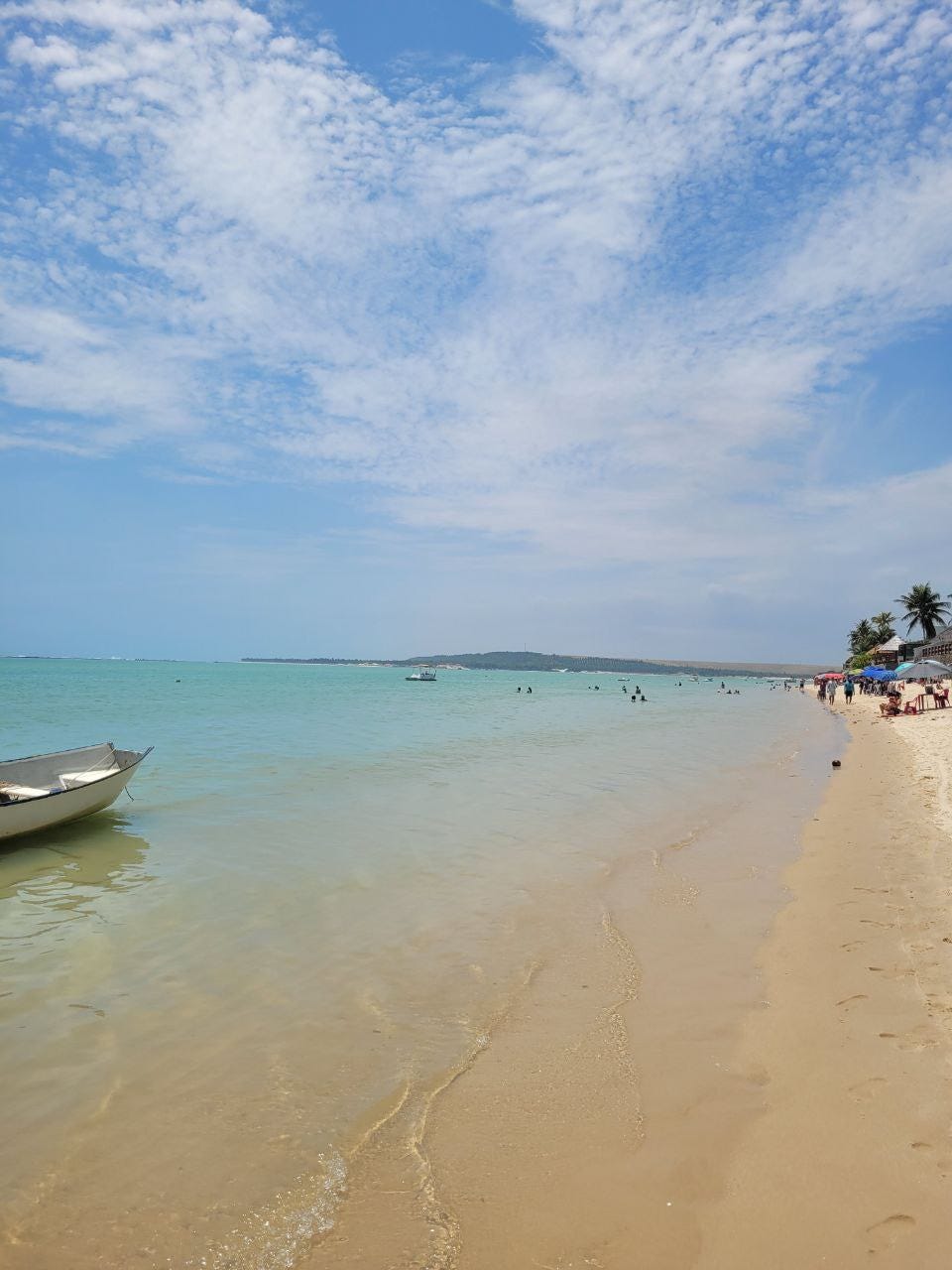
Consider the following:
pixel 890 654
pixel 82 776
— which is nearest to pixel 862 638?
pixel 890 654

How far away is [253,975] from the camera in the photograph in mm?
6934

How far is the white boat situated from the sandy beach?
10.9 m

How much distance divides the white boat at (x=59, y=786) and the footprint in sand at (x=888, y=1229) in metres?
12.0

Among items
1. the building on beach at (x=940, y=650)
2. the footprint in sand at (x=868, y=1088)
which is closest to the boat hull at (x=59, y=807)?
the footprint in sand at (x=868, y=1088)

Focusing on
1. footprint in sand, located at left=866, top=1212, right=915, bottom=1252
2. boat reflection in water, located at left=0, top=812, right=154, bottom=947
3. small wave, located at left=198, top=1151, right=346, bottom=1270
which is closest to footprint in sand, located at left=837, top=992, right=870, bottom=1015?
footprint in sand, located at left=866, top=1212, right=915, bottom=1252

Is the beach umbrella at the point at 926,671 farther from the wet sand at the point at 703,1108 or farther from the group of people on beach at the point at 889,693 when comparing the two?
the wet sand at the point at 703,1108

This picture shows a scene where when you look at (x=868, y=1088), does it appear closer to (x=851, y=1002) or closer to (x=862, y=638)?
(x=851, y=1002)

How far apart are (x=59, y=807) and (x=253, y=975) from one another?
7.48m

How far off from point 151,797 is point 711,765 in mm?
15177

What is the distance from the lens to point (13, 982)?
22.2ft

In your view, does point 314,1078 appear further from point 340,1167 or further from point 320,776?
point 320,776

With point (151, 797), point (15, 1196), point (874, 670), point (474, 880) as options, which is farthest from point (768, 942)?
point (874, 670)

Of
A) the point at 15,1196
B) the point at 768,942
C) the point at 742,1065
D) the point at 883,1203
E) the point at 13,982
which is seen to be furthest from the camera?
the point at 768,942

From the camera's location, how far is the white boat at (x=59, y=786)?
11961mm
